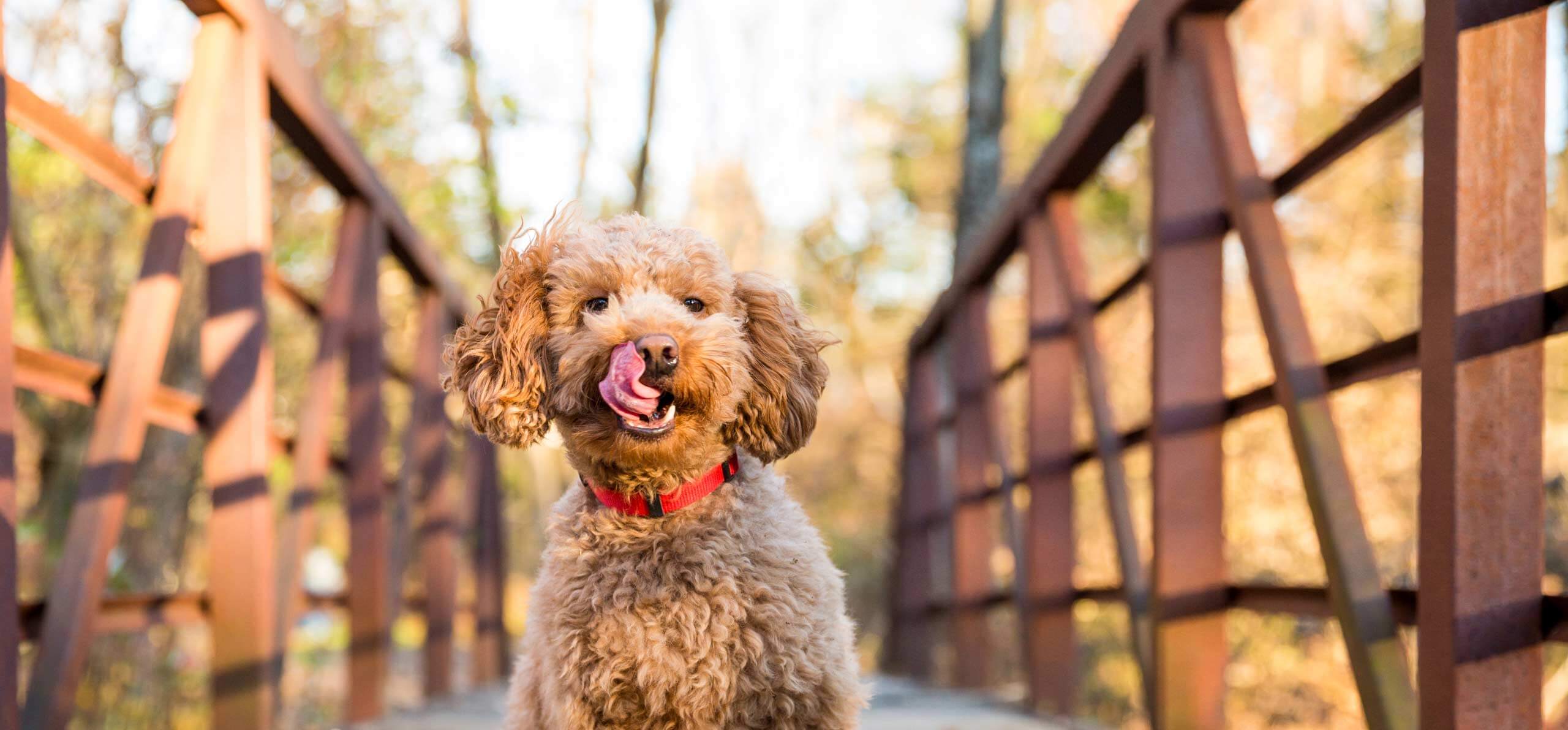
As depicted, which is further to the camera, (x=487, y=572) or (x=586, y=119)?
(x=586, y=119)

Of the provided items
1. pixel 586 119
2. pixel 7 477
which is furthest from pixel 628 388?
pixel 586 119

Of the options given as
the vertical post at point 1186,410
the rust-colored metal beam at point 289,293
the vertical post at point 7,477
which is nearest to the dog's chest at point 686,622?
the vertical post at point 7,477

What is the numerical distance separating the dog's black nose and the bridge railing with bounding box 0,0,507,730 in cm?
99

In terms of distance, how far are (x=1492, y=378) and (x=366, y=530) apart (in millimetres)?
3944

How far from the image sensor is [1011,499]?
16.5ft

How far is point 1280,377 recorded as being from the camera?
239 centimetres

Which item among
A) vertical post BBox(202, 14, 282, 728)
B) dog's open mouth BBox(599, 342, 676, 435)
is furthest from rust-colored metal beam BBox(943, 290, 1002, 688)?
dog's open mouth BBox(599, 342, 676, 435)

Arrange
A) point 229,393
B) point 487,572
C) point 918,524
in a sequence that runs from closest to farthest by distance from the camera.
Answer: point 229,393, point 487,572, point 918,524

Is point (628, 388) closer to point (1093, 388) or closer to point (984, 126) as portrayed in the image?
point (1093, 388)

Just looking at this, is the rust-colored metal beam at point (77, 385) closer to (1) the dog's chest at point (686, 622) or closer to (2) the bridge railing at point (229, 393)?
(2) the bridge railing at point (229, 393)

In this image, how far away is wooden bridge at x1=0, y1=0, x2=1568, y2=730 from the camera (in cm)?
174

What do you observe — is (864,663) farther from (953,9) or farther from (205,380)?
(205,380)

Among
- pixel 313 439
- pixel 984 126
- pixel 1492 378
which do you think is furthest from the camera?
pixel 984 126

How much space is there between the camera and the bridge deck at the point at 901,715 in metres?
3.78
